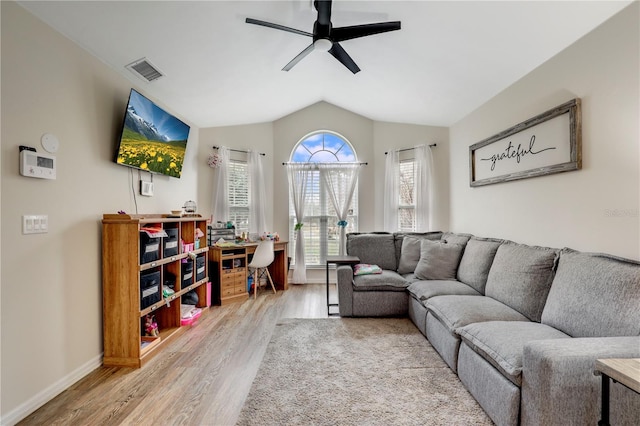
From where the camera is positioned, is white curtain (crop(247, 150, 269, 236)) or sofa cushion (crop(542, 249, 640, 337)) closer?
sofa cushion (crop(542, 249, 640, 337))

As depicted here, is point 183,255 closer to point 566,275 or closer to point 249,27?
point 249,27

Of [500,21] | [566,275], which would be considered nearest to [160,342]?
[566,275]

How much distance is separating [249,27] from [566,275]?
10.3 ft

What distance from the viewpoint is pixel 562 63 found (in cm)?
231

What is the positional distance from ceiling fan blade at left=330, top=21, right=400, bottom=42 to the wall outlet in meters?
2.36

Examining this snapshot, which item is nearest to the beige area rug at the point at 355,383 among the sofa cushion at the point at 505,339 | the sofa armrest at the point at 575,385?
the sofa cushion at the point at 505,339

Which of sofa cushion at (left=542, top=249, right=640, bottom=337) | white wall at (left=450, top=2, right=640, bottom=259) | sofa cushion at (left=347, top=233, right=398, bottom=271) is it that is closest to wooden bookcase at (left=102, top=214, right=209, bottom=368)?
sofa cushion at (left=347, top=233, right=398, bottom=271)

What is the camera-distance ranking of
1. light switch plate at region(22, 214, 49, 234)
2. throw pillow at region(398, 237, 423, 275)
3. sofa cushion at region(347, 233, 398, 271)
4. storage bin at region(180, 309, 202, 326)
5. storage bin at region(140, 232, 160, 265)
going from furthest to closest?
sofa cushion at region(347, 233, 398, 271)
throw pillow at region(398, 237, 423, 275)
storage bin at region(180, 309, 202, 326)
storage bin at region(140, 232, 160, 265)
light switch plate at region(22, 214, 49, 234)

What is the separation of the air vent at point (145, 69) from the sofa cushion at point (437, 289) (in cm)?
342

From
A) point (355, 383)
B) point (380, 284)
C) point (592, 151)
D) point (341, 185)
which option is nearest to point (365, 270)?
point (380, 284)

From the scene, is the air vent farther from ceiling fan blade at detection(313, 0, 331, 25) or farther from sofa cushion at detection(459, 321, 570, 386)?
sofa cushion at detection(459, 321, 570, 386)

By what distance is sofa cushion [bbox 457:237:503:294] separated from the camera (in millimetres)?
2818

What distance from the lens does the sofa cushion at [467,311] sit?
82.6 inches

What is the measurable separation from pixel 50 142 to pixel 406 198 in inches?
169
